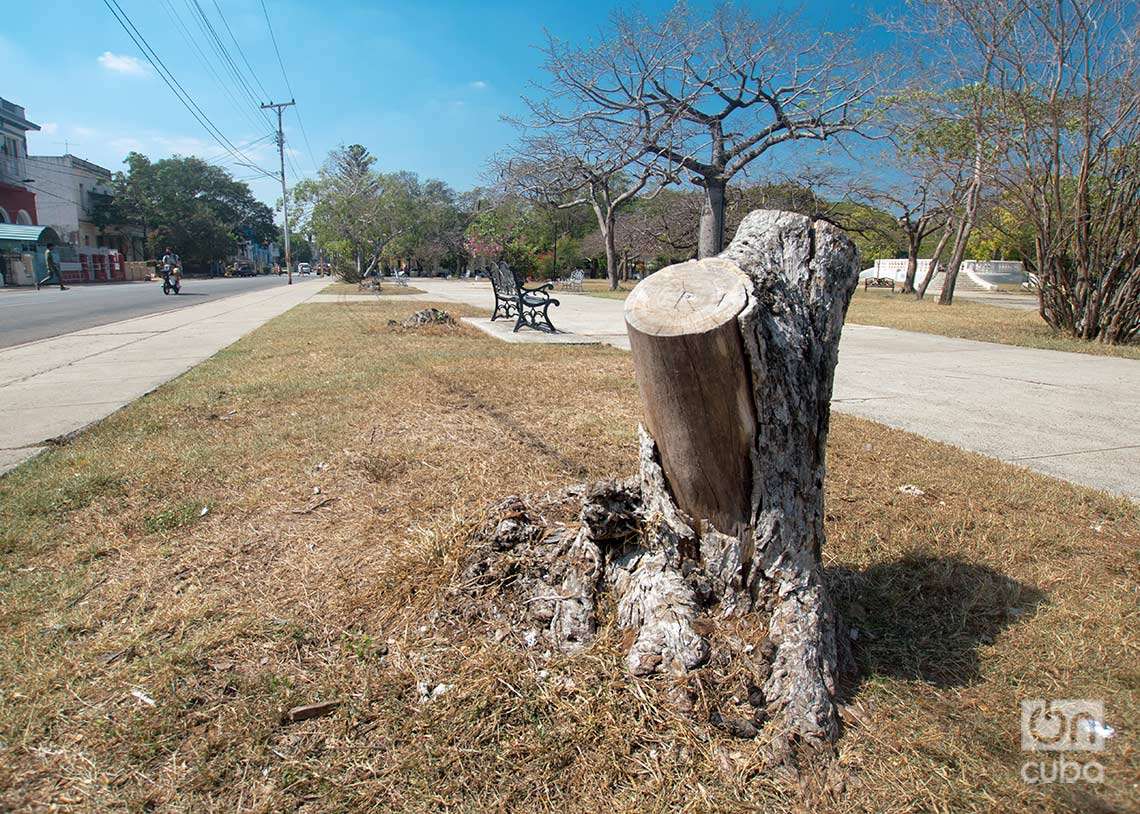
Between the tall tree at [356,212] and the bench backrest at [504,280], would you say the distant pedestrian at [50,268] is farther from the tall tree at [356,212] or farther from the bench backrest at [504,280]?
the bench backrest at [504,280]

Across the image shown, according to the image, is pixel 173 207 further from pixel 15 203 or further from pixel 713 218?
pixel 713 218

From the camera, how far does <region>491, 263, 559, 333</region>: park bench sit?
11.7 metres

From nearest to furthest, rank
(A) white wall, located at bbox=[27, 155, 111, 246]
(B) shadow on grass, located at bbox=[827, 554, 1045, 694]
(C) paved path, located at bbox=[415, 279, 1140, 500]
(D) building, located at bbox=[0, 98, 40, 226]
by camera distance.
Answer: (B) shadow on grass, located at bbox=[827, 554, 1045, 694] < (C) paved path, located at bbox=[415, 279, 1140, 500] < (D) building, located at bbox=[0, 98, 40, 226] < (A) white wall, located at bbox=[27, 155, 111, 246]

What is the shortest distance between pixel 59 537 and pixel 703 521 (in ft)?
9.83

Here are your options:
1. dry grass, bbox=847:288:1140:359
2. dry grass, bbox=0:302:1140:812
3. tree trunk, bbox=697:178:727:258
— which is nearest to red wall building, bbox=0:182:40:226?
tree trunk, bbox=697:178:727:258

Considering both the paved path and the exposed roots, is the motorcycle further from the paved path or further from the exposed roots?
the exposed roots

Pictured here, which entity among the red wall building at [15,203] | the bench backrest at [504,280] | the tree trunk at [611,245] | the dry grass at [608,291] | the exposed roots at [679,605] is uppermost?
the red wall building at [15,203]

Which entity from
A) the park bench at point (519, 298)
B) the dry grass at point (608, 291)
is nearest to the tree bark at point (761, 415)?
the park bench at point (519, 298)

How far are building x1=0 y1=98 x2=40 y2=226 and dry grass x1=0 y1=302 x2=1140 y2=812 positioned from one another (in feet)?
168

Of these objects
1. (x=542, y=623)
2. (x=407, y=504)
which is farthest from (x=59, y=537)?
(x=542, y=623)

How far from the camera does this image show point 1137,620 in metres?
2.52

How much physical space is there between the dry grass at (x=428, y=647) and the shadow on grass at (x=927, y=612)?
0.01 meters

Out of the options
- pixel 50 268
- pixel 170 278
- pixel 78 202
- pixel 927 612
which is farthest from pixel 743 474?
pixel 78 202

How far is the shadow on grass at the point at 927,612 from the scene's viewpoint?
7.55ft
